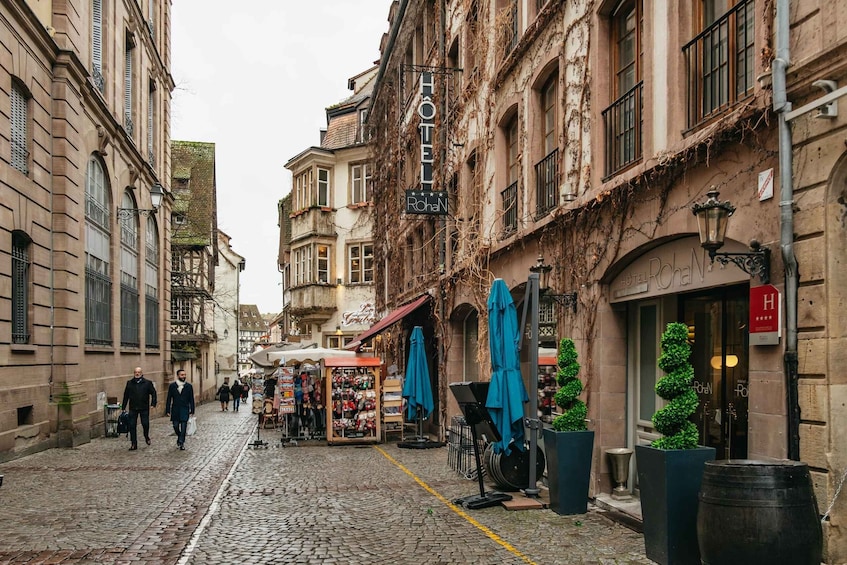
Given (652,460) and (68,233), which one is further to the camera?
(68,233)

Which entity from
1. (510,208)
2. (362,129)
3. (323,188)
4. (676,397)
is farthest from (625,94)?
(323,188)

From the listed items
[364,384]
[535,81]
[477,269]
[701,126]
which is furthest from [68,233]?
[701,126]

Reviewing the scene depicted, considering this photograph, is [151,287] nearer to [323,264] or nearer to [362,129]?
A: [323,264]

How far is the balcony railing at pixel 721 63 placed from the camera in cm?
753

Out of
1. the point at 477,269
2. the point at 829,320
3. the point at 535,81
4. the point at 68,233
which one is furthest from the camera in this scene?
the point at 68,233

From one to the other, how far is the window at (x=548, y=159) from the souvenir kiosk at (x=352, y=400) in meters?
6.47

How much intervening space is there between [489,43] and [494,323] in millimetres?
7745

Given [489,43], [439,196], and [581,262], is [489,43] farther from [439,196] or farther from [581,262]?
[581,262]

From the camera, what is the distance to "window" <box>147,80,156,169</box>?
2923cm

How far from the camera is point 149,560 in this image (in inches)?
287

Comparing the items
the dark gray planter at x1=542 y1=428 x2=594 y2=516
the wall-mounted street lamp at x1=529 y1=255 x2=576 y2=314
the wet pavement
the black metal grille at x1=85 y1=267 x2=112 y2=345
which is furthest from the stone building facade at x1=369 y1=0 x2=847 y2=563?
the black metal grille at x1=85 y1=267 x2=112 y2=345

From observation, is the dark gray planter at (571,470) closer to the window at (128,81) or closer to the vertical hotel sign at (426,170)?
the vertical hotel sign at (426,170)

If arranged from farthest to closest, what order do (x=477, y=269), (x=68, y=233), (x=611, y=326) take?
(x=68, y=233) < (x=477, y=269) < (x=611, y=326)

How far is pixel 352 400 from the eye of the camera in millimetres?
17953
